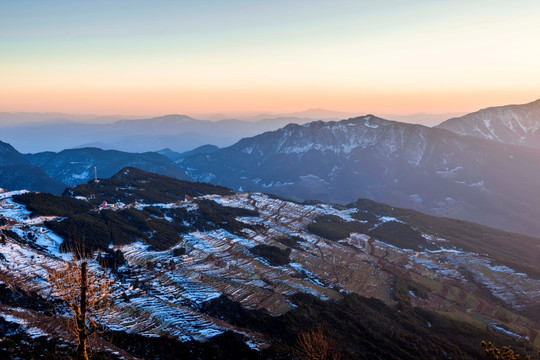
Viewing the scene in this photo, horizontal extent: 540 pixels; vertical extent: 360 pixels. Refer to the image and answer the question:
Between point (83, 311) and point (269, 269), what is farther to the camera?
point (269, 269)

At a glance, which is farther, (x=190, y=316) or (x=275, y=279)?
(x=275, y=279)

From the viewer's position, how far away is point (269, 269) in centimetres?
8581

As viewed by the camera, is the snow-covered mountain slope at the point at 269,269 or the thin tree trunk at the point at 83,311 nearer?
the thin tree trunk at the point at 83,311

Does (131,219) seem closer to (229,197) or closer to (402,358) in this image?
(229,197)

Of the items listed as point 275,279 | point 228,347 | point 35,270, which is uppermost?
point 35,270

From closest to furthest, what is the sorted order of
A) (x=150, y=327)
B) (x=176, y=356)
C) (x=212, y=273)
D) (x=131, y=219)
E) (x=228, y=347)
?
1. (x=176, y=356)
2. (x=228, y=347)
3. (x=150, y=327)
4. (x=212, y=273)
5. (x=131, y=219)

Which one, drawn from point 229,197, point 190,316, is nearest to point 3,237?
point 190,316

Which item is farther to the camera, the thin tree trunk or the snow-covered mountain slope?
the snow-covered mountain slope

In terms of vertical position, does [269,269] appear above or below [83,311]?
below

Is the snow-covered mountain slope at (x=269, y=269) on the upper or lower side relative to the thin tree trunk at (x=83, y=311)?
lower

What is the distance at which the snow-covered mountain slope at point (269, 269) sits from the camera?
5878 centimetres

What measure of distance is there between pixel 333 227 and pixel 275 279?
208 feet

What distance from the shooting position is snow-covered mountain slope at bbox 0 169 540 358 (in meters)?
58.8

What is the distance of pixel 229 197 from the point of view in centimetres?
16475
